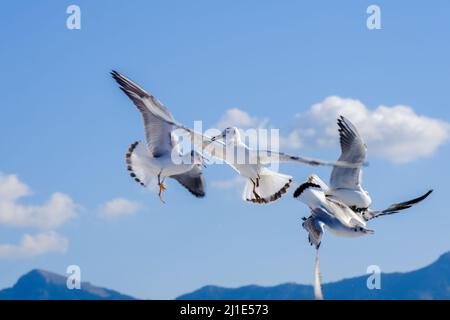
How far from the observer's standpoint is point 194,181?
10.7 meters

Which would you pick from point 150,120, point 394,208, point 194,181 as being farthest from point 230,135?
point 394,208

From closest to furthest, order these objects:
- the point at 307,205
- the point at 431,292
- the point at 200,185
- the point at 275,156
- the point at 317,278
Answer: the point at 317,278 → the point at 307,205 → the point at 275,156 → the point at 200,185 → the point at 431,292

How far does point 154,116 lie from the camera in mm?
10047

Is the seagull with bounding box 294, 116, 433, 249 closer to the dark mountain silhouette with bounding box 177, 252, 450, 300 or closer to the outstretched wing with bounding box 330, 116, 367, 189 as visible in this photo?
the outstretched wing with bounding box 330, 116, 367, 189

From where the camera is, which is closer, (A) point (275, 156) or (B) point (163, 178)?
(A) point (275, 156)

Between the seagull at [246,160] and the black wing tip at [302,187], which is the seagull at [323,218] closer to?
the black wing tip at [302,187]

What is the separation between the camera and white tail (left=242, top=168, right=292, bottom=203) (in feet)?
33.6

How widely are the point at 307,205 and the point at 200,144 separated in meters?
1.99

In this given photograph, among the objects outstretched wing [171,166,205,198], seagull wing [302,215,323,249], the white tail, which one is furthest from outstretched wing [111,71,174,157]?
seagull wing [302,215,323,249]

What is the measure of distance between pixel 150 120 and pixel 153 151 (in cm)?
42
